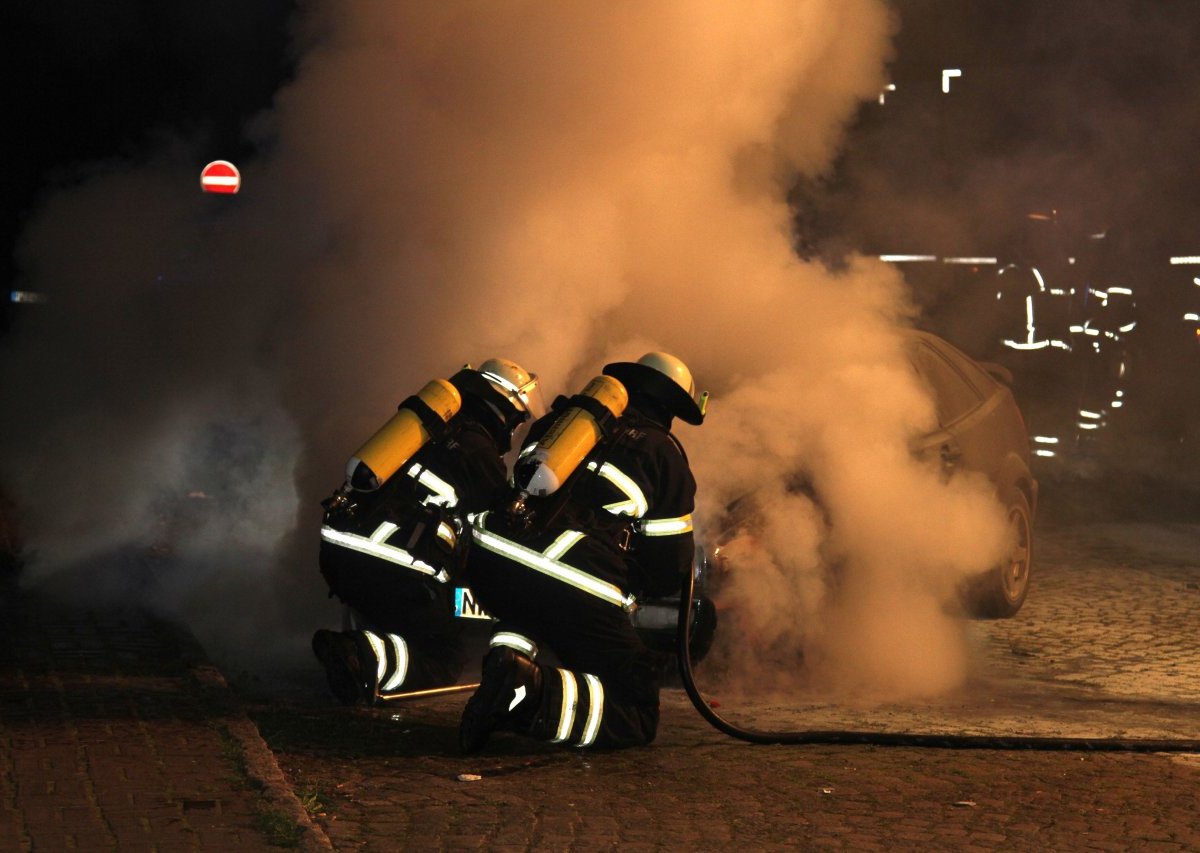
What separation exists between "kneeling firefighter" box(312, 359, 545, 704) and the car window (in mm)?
3023

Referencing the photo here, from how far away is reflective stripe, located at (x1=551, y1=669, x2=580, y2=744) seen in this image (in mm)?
5832

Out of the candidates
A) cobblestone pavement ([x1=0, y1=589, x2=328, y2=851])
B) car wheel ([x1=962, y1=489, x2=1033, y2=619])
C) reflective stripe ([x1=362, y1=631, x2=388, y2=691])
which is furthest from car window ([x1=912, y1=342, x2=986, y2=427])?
cobblestone pavement ([x1=0, y1=589, x2=328, y2=851])

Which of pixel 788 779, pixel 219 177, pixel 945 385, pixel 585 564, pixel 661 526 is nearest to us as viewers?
pixel 788 779

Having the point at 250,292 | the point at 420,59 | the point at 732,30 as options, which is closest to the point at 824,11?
the point at 732,30

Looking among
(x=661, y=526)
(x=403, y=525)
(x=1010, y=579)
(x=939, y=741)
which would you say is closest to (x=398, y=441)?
(x=403, y=525)

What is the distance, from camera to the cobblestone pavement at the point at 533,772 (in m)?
4.93

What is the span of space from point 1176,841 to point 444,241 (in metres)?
4.68

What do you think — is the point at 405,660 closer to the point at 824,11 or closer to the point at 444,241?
the point at 444,241

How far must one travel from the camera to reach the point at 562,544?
594 cm

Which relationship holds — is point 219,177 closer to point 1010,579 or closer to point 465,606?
point 465,606

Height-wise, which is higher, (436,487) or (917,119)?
(917,119)

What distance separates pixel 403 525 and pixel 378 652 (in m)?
0.53

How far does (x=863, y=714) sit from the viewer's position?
22.7ft

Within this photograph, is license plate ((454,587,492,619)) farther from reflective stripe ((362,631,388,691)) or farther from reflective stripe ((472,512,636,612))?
reflective stripe ((472,512,636,612))
